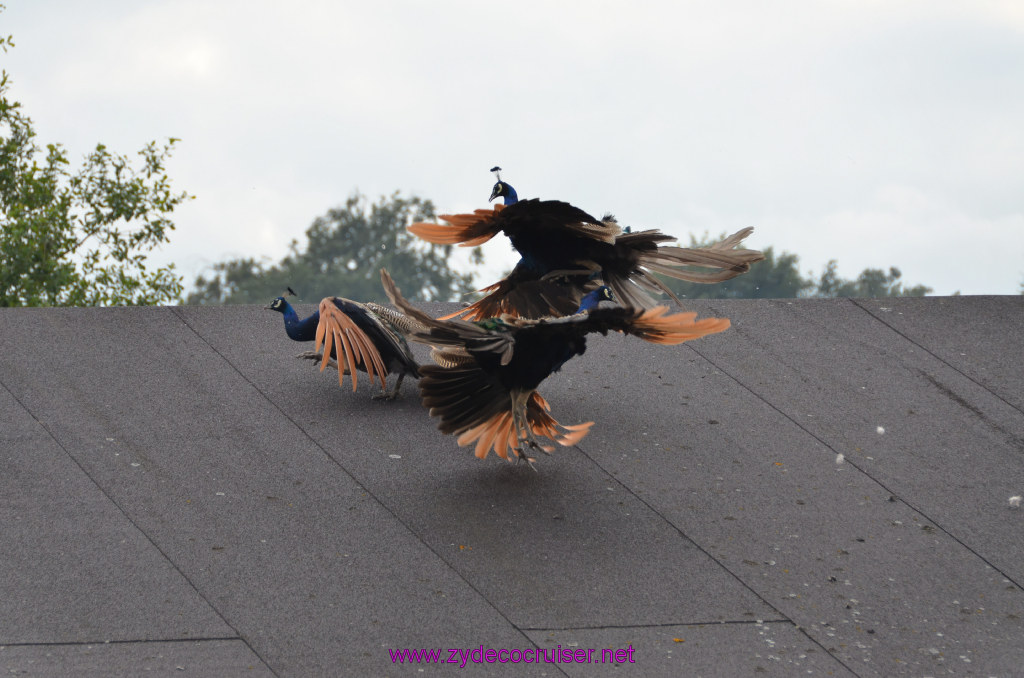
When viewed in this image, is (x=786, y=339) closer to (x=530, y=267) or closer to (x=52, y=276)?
(x=530, y=267)

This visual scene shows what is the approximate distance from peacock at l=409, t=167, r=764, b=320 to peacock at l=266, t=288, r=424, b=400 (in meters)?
0.37

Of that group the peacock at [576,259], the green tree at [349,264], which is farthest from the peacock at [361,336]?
the green tree at [349,264]

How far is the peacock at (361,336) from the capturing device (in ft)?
17.3

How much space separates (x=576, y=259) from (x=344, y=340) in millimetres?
1179

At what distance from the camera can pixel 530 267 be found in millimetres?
5223

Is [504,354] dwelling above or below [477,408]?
above

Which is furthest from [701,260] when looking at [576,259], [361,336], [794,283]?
[794,283]

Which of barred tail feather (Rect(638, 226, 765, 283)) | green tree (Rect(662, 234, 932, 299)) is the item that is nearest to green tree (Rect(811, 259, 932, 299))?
green tree (Rect(662, 234, 932, 299))

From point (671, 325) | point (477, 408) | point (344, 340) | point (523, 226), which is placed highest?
point (523, 226)

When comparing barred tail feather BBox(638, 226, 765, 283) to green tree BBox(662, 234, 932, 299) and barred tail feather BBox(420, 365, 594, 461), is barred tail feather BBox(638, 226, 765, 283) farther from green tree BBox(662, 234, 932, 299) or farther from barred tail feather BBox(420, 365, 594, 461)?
green tree BBox(662, 234, 932, 299)

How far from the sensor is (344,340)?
5.29m

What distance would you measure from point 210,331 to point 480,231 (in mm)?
2436

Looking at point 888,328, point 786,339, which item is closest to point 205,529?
point 786,339

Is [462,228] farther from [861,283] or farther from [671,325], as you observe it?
[861,283]
